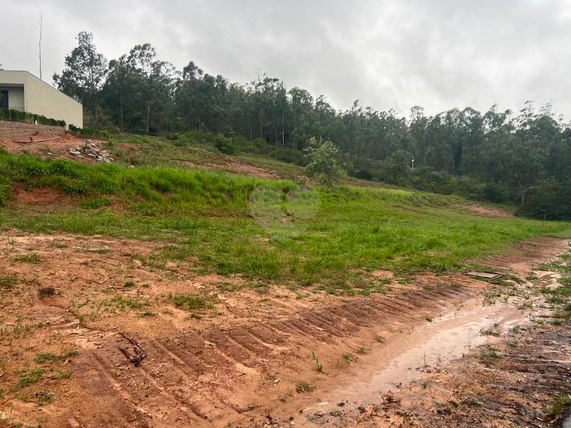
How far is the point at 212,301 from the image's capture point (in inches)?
211

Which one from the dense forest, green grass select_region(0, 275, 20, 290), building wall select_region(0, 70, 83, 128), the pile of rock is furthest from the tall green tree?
green grass select_region(0, 275, 20, 290)

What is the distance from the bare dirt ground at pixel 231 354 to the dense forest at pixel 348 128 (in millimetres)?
39693

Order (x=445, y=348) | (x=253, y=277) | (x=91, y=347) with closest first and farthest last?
(x=91, y=347), (x=445, y=348), (x=253, y=277)

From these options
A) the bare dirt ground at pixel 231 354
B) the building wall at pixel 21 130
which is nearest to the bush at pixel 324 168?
the building wall at pixel 21 130

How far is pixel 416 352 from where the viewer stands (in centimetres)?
483

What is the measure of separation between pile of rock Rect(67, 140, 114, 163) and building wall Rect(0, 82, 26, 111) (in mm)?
12766

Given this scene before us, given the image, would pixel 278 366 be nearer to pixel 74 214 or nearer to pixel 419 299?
pixel 419 299

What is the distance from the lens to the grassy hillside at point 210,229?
A: 773 centimetres

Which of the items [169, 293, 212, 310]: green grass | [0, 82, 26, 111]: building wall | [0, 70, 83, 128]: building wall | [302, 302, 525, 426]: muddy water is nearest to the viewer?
[302, 302, 525, 426]: muddy water

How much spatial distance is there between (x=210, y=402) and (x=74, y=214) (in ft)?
33.1

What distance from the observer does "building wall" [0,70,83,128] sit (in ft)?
90.2

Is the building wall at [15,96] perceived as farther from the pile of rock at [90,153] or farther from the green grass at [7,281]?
the green grass at [7,281]

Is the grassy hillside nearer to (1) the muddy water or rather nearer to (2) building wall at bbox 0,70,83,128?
(1) the muddy water

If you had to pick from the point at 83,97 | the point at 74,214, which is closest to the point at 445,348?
the point at 74,214
